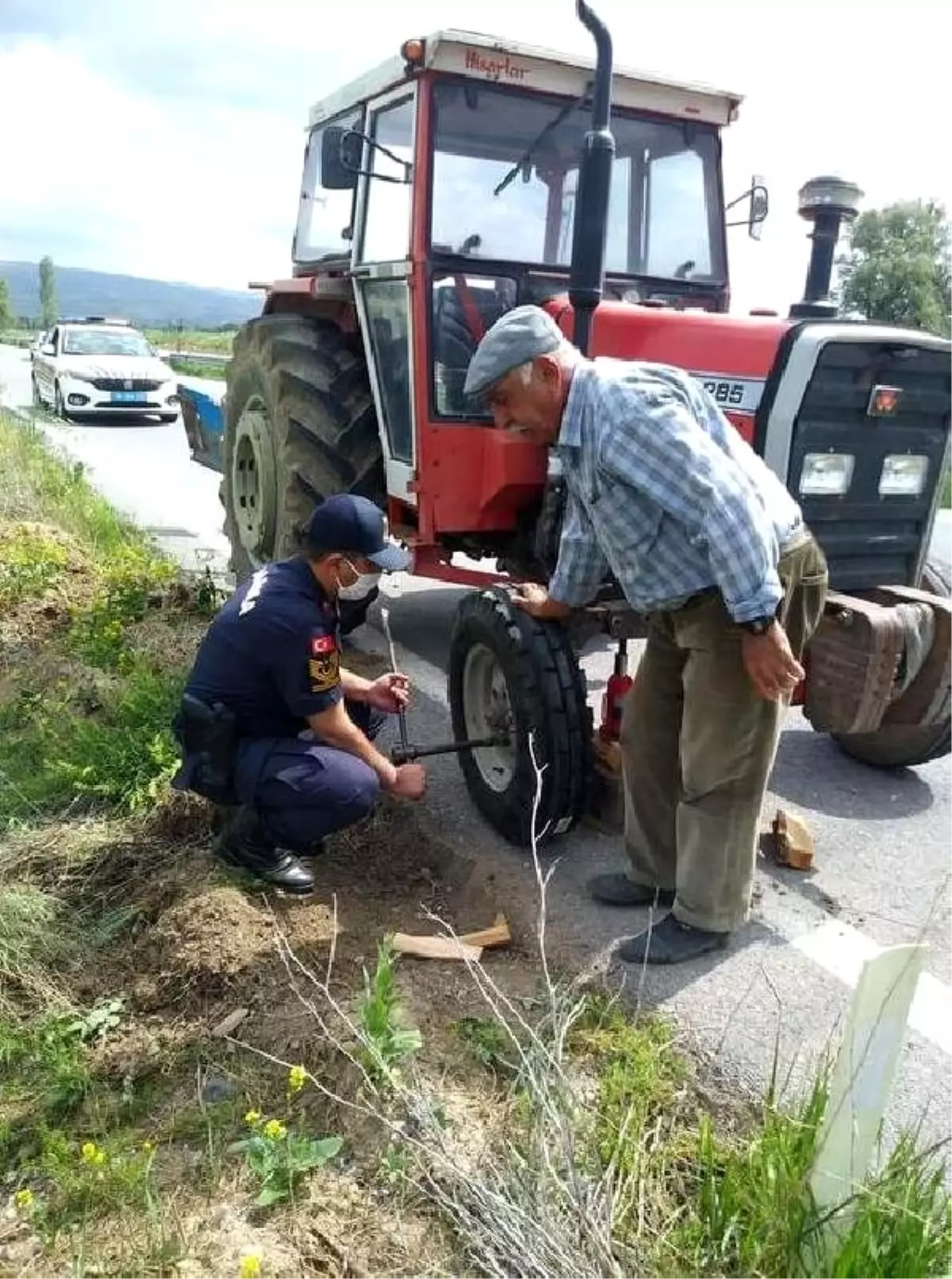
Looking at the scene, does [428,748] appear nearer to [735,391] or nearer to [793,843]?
[793,843]

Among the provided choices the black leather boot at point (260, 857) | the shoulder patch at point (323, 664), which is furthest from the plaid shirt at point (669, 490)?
the black leather boot at point (260, 857)

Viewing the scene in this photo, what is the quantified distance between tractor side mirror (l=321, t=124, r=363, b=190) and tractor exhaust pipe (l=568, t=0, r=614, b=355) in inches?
49.2

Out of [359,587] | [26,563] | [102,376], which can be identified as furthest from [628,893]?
[102,376]

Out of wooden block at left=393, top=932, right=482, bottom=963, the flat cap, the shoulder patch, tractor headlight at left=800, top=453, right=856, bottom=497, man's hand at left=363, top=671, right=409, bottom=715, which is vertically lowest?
wooden block at left=393, top=932, right=482, bottom=963

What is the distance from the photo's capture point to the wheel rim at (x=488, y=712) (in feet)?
12.3

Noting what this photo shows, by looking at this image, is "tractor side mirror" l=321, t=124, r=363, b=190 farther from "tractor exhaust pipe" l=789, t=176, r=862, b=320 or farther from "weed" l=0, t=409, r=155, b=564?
"weed" l=0, t=409, r=155, b=564

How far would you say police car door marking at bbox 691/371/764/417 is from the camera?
380cm

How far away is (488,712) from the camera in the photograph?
12.8 ft

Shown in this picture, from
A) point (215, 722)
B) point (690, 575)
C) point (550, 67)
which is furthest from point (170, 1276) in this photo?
point (550, 67)

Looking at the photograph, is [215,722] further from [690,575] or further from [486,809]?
[690,575]

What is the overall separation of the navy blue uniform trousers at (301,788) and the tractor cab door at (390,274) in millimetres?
1584

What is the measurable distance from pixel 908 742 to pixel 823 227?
6.39ft

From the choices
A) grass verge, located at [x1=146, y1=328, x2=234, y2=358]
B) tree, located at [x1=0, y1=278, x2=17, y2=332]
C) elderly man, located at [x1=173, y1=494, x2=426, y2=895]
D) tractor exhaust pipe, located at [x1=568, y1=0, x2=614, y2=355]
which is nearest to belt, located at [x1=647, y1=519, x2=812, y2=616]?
elderly man, located at [x1=173, y1=494, x2=426, y2=895]

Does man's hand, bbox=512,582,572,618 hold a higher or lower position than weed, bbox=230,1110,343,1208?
higher
